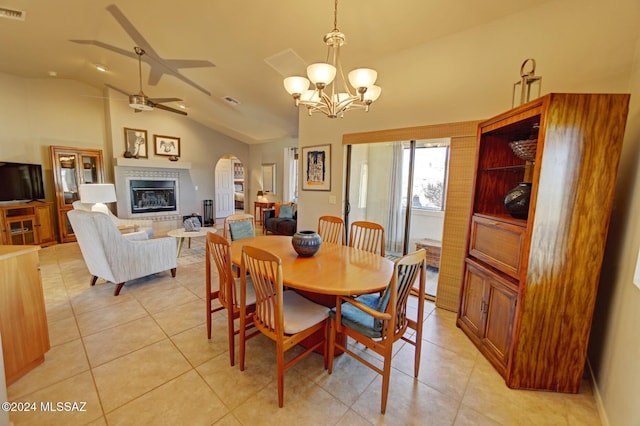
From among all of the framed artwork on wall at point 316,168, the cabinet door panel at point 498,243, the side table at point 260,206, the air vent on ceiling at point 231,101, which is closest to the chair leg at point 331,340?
the cabinet door panel at point 498,243

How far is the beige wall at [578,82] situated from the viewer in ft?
4.95

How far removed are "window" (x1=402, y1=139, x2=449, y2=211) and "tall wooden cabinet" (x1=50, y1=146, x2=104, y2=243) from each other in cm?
660

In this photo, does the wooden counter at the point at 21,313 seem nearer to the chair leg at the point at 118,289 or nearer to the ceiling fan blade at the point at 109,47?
the chair leg at the point at 118,289

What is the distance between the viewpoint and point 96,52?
4215 millimetres

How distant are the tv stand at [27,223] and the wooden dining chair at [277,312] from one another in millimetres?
5426

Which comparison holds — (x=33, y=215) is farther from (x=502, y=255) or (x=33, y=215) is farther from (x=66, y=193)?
(x=502, y=255)

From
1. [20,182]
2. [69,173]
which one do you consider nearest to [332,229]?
[20,182]

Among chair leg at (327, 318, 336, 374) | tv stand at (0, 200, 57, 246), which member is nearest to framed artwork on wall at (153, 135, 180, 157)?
tv stand at (0, 200, 57, 246)

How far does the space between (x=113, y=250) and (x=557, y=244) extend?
4089 millimetres

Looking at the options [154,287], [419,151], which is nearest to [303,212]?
[419,151]

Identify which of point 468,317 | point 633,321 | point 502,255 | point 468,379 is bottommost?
point 468,379

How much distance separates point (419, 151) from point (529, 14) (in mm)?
1840

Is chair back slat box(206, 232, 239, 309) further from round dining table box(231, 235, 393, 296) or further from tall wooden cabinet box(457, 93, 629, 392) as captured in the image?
tall wooden cabinet box(457, 93, 629, 392)

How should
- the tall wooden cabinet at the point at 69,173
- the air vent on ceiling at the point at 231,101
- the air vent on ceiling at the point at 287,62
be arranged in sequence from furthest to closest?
the tall wooden cabinet at the point at 69,173, the air vent on ceiling at the point at 231,101, the air vent on ceiling at the point at 287,62
